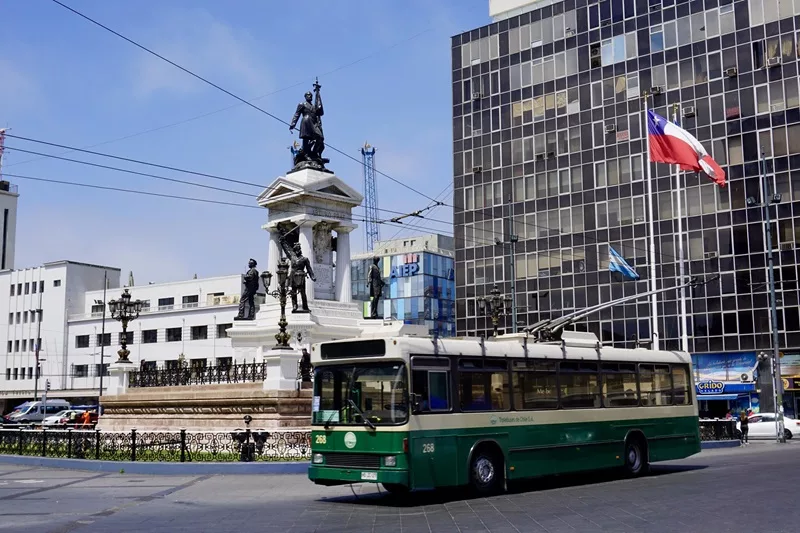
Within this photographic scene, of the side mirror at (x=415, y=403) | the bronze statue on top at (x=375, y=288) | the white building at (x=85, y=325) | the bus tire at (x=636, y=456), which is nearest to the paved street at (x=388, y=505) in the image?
the bus tire at (x=636, y=456)

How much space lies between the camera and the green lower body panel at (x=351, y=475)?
16.4 metres

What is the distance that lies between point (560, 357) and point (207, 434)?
1090cm

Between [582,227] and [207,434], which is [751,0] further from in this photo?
[207,434]

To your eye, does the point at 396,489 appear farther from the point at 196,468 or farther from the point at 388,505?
the point at 196,468

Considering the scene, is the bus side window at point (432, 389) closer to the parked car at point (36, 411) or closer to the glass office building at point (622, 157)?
the glass office building at point (622, 157)

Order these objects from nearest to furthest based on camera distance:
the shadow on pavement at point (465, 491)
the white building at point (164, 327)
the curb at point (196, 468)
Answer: the shadow on pavement at point (465, 491)
the curb at point (196, 468)
the white building at point (164, 327)

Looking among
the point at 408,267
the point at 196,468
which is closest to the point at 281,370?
the point at 196,468

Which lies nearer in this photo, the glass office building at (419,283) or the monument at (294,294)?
the monument at (294,294)

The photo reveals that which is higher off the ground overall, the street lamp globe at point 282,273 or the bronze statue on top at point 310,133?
the bronze statue on top at point 310,133

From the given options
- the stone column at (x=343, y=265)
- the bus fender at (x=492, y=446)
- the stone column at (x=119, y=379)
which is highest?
the stone column at (x=343, y=265)

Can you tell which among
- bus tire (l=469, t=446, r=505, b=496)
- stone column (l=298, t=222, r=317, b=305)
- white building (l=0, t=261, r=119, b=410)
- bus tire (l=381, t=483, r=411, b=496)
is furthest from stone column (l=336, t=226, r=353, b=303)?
white building (l=0, t=261, r=119, b=410)

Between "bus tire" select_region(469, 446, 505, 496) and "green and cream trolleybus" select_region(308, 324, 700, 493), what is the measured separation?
22 mm

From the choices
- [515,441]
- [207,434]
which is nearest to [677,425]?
[515,441]

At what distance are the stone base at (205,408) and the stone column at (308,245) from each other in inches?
241
